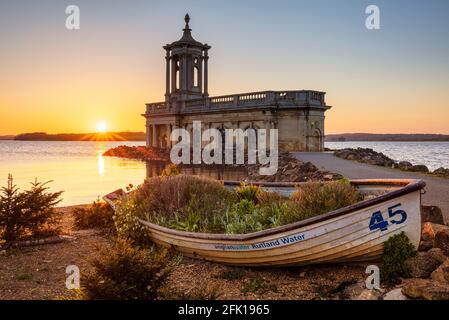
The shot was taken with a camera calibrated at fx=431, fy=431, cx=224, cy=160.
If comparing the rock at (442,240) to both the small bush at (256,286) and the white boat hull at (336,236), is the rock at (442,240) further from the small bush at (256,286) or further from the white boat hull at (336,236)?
the small bush at (256,286)

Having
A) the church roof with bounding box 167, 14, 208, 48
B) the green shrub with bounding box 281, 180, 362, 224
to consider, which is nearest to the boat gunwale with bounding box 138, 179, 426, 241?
the green shrub with bounding box 281, 180, 362, 224

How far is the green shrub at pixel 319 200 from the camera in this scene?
7629mm

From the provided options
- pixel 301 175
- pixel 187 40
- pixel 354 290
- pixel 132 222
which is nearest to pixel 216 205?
pixel 132 222

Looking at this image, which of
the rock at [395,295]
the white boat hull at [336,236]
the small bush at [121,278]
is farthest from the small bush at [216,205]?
the small bush at [121,278]

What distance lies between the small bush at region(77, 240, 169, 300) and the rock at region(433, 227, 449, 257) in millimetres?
4616

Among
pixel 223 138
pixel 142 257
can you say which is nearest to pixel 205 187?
pixel 142 257

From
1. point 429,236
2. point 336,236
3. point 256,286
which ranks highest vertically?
point 336,236

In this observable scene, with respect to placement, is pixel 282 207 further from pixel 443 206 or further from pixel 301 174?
pixel 301 174

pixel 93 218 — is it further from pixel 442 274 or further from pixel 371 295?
pixel 442 274

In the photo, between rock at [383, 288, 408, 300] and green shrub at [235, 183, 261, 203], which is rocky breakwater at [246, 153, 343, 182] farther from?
rock at [383, 288, 408, 300]

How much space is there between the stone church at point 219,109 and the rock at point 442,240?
27.8 meters

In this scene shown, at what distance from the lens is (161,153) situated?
4838 cm

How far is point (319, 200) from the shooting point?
7758 millimetres

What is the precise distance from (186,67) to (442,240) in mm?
42355
